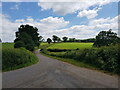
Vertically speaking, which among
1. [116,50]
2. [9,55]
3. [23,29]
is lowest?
[9,55]

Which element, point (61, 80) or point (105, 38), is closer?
point (61, 80)

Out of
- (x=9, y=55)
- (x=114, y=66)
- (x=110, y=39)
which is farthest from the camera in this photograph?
(x=110, y=39)

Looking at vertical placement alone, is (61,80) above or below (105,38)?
below

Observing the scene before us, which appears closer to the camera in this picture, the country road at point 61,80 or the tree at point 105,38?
the country road at point 61,80

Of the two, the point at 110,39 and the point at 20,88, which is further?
the point at 110,39

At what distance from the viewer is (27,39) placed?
123 feet

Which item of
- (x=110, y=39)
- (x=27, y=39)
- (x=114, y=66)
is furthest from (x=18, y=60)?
(x=110, y=39)

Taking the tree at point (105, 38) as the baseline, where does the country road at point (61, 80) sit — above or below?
below

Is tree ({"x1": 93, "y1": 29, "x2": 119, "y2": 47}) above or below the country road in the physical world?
above

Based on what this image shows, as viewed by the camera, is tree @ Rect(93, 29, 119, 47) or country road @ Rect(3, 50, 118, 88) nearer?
country road @ Rect(3, 50, 118, 88)

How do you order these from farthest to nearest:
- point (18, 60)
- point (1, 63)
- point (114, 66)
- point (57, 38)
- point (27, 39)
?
1. point (57, 38)
2. point (27, 39)
3. point (18, 60)
4. point (1, 63)
5. point (114, 66)

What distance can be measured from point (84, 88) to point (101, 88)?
2.74ft

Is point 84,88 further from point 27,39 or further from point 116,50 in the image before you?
point 27,39

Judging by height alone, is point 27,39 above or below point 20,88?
above
